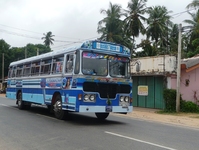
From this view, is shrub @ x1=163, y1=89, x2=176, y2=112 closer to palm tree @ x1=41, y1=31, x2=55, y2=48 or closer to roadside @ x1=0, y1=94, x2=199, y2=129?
roadside @ x1=0, y1=94, x2=199, y2=129

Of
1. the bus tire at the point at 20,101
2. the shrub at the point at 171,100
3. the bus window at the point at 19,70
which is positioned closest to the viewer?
the bus tire at the point at 20,101

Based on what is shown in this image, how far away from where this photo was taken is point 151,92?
2073 cm

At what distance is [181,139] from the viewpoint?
862cm

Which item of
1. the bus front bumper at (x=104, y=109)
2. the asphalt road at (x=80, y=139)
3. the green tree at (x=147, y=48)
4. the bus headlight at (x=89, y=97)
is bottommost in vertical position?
the asphalt road at (x=80, y=139)

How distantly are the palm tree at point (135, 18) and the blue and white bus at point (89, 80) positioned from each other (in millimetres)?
23082

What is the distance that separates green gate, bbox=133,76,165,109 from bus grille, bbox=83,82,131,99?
29.9ft

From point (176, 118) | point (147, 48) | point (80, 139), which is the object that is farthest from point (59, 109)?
point (147, 48)

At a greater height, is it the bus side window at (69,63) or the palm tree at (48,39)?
the palm tree at (48,39)

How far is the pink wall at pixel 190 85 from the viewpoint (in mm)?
19575

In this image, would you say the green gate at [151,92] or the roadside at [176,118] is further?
the green gate at [151,92]

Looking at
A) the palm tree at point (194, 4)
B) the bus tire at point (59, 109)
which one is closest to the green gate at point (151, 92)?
the bus tire at point (59, 109)

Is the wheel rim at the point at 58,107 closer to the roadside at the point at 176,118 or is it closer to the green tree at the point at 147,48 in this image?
the roadside at the point at 176,118

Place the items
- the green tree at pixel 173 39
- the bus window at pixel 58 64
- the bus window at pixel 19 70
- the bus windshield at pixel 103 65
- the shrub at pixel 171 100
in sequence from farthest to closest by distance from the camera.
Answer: the green tree at pixel 173 39, the shrub at pixel 171 100, the bus window at pixel 19 70, the bus window at pixel 58 64, the bus windshield at pixel 103 65

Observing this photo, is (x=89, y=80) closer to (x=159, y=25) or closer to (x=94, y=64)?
(x=94, y=64)
